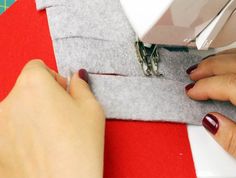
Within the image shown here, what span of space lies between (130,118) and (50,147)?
0.52ft

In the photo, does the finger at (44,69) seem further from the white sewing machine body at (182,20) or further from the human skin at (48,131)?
the white sewing machine body at (182,20)

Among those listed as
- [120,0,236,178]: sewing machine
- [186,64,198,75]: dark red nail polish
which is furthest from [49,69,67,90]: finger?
[186,64,198,75]: dark red nail polish

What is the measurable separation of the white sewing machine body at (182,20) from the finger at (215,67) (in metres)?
0.08

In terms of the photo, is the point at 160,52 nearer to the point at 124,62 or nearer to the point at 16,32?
the point at 124,62

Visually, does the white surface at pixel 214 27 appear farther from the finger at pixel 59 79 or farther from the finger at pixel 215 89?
the finger at pixel 59 79

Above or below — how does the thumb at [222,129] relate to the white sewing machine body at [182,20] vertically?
below

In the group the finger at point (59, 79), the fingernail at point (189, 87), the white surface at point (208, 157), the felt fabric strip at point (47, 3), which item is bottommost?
the white surface at point (208, 157)

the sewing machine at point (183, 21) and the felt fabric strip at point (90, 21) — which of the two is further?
the felt fabric strip at point (90, 21)

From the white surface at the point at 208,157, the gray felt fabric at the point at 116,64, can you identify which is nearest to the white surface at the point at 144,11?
the gray felt fabric at the point at 116,64

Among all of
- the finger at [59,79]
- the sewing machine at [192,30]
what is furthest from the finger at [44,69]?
the sewing machine at [192,30]

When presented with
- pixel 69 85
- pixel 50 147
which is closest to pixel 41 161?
pixel 50 147

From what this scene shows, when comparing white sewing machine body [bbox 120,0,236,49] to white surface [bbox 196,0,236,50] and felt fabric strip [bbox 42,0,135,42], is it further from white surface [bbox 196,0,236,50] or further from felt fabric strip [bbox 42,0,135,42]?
felt fabric strip [bbox 42,0,135,42]

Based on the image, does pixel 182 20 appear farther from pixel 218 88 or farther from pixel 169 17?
pixel 218 88

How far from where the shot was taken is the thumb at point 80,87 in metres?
0.58
